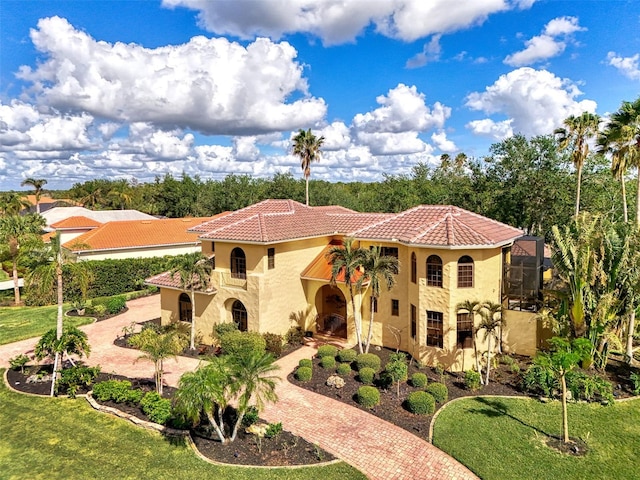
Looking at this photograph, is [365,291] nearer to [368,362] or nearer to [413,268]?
[413,268]

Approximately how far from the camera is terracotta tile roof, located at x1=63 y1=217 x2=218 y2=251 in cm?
4606

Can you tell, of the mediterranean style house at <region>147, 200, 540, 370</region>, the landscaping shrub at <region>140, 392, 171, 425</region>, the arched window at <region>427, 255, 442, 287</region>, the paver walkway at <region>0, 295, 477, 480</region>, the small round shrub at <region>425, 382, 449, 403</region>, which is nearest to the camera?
the paver walkway at <region>0, 295, 477, 480</region>

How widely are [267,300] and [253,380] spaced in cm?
1025

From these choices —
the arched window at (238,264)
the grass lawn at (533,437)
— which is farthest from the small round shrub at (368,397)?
the arched window at (238,264)

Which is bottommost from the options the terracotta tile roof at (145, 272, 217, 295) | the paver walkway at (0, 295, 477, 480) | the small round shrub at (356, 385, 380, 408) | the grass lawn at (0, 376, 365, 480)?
the paver walkway at (0, 295, 477, 480)

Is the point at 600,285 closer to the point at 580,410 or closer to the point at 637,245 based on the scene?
the point at 637,245

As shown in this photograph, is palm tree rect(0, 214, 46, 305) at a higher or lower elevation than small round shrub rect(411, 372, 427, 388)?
higher

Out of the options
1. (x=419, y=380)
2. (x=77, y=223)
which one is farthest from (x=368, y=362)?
(x=77, y=223)

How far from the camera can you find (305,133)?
5278 centimetres

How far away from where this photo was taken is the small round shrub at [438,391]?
756 inches

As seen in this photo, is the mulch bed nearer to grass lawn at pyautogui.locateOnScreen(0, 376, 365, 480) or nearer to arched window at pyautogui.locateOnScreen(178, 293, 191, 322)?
grass lawn at pyautogui.locateOnScreen(0, 376, 365, 480)

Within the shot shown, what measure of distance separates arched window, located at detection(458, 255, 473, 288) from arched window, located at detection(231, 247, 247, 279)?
13115mm

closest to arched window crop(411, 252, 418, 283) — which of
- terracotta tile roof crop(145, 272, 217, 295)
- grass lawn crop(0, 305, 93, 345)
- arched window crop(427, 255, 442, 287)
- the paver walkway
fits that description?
arched window crop(427, 255, 442, 287)

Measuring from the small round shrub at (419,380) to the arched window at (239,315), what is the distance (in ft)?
37.9
